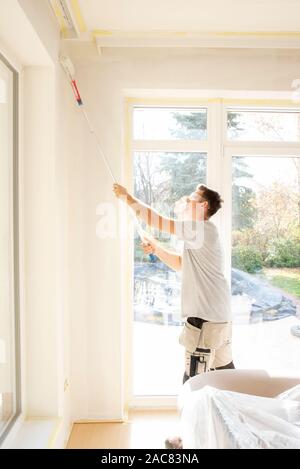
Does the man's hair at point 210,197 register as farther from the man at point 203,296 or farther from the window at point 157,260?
the window at point 157,260

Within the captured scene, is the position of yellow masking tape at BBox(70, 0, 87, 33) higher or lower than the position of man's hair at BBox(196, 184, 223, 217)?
higher

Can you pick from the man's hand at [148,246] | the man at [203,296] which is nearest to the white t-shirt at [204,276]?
the man at [203,296]

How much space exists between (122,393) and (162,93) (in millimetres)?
2050

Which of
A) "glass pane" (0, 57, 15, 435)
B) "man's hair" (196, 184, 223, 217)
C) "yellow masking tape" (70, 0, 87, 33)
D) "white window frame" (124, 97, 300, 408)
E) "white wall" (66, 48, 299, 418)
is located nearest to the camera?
"glass pane" (0, 57, 15, 435)

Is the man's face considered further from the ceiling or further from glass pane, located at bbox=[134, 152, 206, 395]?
the ceiling

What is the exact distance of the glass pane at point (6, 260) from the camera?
6.07ft

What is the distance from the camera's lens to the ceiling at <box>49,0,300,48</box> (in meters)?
1.99

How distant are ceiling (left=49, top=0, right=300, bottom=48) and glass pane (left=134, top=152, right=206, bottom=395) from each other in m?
0.74

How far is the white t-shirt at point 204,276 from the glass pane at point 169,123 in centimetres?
81

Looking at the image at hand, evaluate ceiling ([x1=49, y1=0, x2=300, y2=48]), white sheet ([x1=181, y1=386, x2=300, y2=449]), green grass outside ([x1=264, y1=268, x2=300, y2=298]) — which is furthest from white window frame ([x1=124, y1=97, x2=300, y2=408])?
white sheet ([x1=181, y1=386, x2=300, y2=449])

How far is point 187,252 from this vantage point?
2.15 meters

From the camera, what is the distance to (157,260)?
2.69 m

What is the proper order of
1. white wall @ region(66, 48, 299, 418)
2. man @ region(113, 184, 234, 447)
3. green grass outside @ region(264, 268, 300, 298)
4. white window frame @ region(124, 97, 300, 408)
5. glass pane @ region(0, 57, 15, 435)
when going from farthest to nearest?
green grass outside @ region(264, 268, 300, 298), white window frame @ region(124, 97, 300, 408), white wall @ region(66, 48, 299, 418), man @ region(113, 184, 234, 447), glass pane @ region(0, 57, 15, 435)

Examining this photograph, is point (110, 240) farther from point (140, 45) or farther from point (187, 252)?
point (140, 45)
